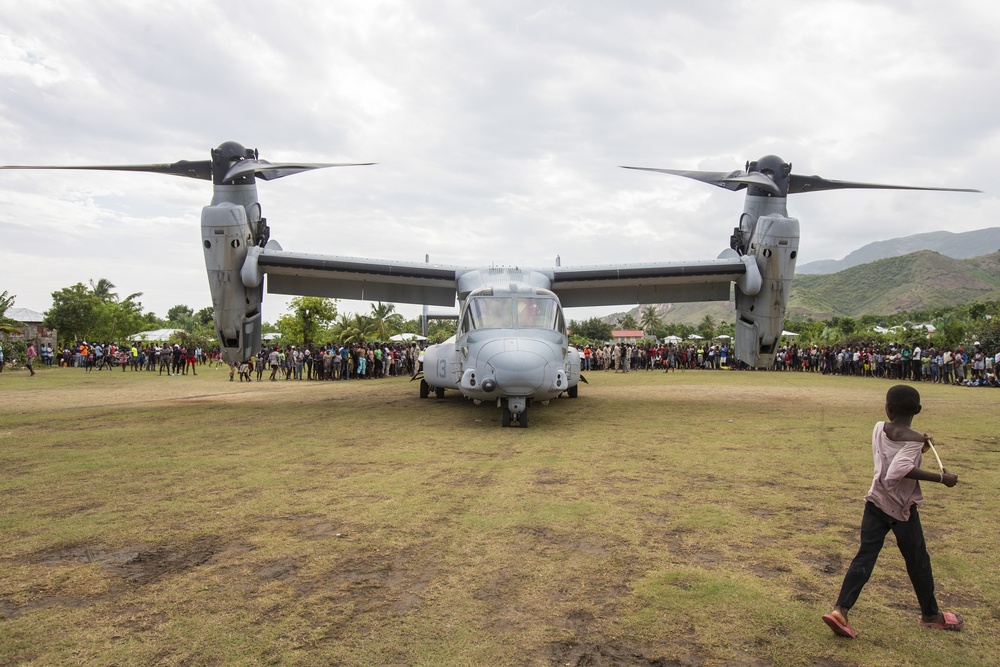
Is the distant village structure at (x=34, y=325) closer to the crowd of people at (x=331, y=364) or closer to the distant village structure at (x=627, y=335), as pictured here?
the crowd of people at (x=331, y=364)

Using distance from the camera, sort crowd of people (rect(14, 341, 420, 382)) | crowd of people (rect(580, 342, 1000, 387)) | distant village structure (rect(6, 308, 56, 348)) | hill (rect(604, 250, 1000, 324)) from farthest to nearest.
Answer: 1. hill (rect(604, 250, 1000, 324))
2. distant village structure (rect(6, 308, 56, 348))
3. crowd of people (rect(14, 341, 420, 382))
4. crowd of people (rect(580, 342, 1000, 387))

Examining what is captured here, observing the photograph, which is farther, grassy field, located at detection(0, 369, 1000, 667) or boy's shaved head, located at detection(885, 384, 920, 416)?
boy's shaved head, located at detection(885, 384, 920, 416)

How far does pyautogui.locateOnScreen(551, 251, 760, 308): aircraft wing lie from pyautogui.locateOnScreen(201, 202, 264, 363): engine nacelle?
697 cm

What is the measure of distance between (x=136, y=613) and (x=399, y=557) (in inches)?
60.0

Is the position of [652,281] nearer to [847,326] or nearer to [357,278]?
[357,278]

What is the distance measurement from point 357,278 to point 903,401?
14126mm

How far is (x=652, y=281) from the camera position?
16.5m

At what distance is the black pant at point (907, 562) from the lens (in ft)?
10.5

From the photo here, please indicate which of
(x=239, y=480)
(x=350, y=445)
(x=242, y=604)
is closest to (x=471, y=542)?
(x=242, y=604)

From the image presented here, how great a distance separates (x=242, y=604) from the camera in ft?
11.5

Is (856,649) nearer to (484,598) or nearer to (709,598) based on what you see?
(709,598)

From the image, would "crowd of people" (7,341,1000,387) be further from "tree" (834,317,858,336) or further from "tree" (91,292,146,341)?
"tree" (834,317,858,336)

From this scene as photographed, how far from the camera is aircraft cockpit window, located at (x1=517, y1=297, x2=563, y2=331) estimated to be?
1119 centimetres

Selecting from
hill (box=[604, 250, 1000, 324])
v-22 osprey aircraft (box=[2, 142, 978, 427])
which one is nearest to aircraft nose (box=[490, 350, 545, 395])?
v-22 osprey aircraft (box=[2, 142, 978, 427])
